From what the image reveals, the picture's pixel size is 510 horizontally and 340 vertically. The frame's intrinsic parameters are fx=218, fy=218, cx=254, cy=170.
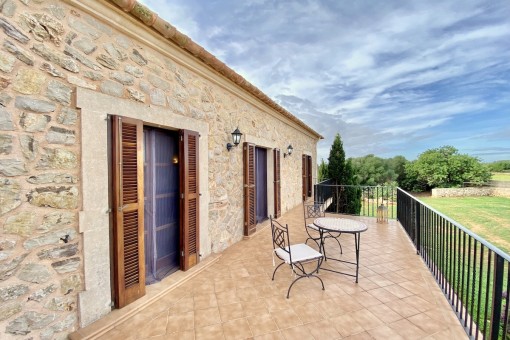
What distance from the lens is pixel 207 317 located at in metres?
2.31

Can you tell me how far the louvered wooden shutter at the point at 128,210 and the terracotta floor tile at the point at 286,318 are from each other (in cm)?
160

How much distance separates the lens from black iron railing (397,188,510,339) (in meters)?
1.61

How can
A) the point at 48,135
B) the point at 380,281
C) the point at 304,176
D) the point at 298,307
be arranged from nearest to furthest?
the point at 48,135 → the point at 298,307 → the point at 380,281 → the point at 304,176

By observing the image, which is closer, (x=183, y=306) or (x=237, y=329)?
(x=237, y=329)

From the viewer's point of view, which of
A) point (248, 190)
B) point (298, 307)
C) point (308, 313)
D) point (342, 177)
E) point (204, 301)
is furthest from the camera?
point (342, 177)

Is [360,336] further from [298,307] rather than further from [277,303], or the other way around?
[277,303]

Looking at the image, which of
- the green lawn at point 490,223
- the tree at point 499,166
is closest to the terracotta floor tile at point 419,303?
the green lawn at point 490,223

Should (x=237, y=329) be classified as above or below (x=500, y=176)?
below

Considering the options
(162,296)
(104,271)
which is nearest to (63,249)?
(104,271)

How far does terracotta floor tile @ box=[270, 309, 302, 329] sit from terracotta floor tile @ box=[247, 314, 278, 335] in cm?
5

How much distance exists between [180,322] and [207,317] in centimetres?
27

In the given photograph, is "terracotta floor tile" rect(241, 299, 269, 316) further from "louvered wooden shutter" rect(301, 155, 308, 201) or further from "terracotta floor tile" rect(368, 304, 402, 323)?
"louvered wooden shutter" rect(301, 155, 308, 201)

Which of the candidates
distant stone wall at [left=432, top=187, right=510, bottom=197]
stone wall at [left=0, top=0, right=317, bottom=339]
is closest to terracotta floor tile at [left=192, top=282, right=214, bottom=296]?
stone wall at [left=0, top=0, right=317, bottom=339]

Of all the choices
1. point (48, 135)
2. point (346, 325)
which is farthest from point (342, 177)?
point (48, 135)
